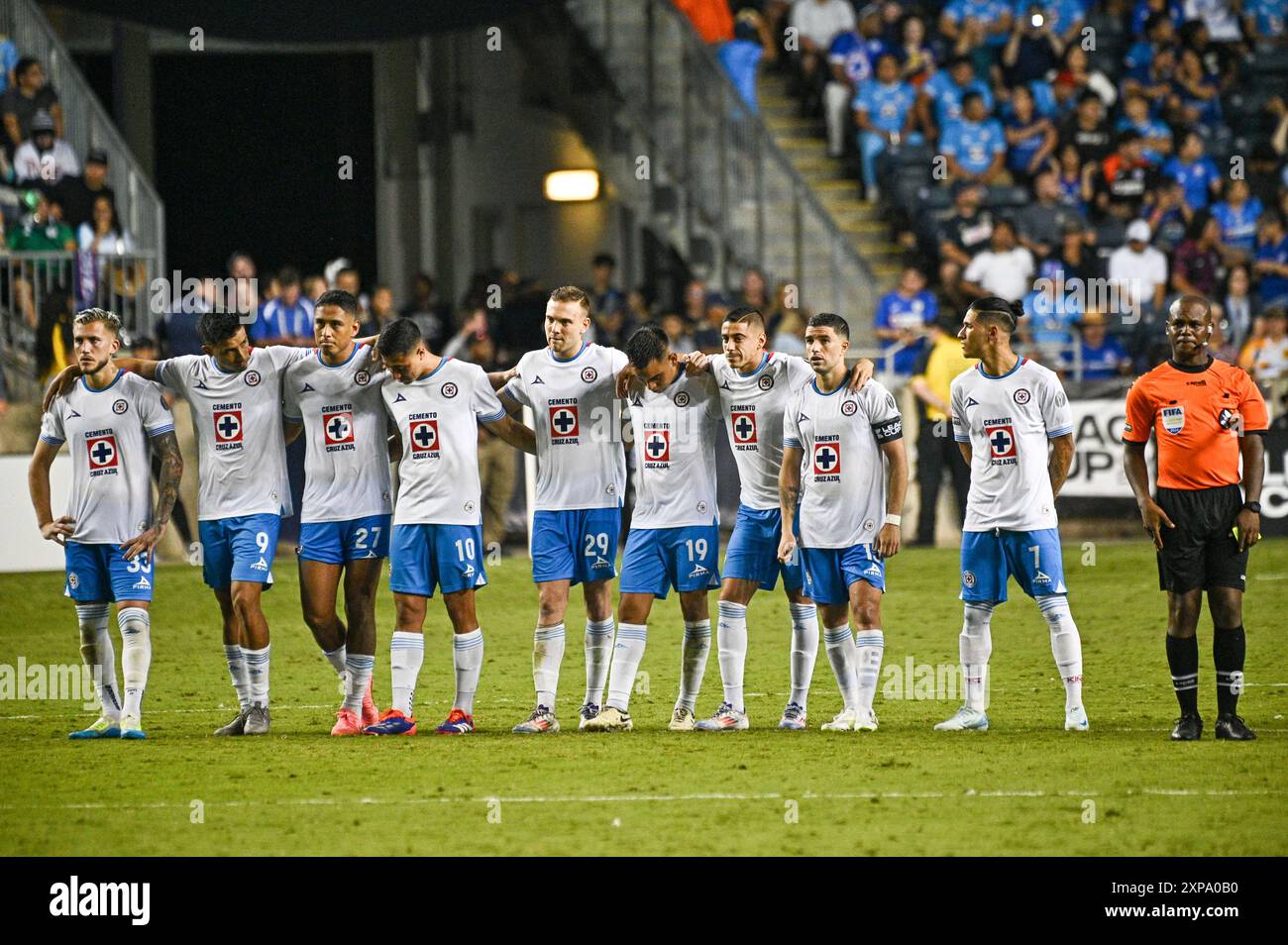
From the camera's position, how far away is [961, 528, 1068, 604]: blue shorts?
30.8 ft

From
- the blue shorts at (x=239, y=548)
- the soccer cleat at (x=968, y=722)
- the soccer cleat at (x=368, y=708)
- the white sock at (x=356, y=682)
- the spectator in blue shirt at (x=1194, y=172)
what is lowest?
the soccer cleat at (x=968, y=722)

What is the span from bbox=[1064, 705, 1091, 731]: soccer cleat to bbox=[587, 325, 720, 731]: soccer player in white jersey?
1812mm

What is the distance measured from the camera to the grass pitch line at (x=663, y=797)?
7.74 metres

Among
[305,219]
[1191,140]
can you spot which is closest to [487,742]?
[1191,140]

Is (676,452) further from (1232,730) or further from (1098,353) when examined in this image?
(1098,353)

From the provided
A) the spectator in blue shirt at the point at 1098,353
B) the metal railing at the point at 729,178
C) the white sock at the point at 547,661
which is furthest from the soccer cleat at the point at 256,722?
the metal railing at the point at 729,178

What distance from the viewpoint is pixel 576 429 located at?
31.7 feet

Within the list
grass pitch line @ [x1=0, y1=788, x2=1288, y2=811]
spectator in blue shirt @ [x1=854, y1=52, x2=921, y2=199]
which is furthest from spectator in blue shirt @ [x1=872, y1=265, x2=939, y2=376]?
grass pitch line @ [x1=0, y1=788, x2=1288, y2=811]

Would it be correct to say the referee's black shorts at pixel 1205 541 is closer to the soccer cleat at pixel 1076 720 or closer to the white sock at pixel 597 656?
the soccer cleat at pixel 1076 720

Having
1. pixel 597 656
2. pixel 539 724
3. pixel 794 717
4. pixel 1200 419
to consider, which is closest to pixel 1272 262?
pixel 1200 419

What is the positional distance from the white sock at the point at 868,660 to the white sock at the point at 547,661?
1.49 metres

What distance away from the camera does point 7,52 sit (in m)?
20.4

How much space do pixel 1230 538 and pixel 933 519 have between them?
9282 mm
